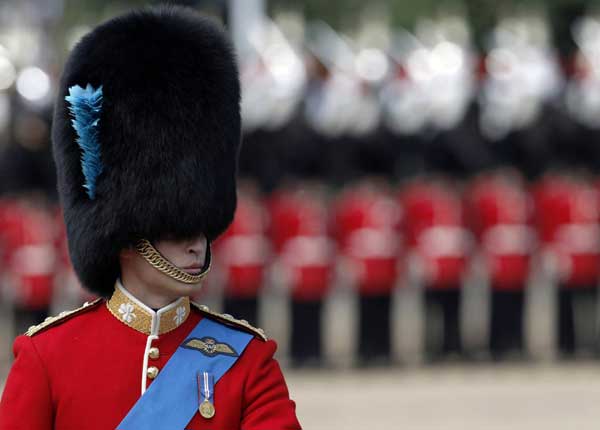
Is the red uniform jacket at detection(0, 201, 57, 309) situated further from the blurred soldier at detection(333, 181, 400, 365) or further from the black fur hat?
the black fur hat

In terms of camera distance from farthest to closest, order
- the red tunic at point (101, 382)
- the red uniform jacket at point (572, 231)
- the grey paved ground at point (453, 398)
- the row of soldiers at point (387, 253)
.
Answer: the red uniform jacket at point (572, 231), the row of soldiers at point (387, 253), the grey paved ground at point (453, 398), the red tunic at point (101, 382)

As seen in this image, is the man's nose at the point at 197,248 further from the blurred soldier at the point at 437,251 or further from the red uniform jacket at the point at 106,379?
the blurred soldier at the point at 437,251

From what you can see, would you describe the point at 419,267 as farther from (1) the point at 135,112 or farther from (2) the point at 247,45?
(1) the point at 135,112

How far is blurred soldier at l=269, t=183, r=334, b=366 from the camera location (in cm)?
1062

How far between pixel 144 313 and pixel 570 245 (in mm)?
7695

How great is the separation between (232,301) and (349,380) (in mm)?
1190

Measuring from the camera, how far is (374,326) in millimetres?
10875

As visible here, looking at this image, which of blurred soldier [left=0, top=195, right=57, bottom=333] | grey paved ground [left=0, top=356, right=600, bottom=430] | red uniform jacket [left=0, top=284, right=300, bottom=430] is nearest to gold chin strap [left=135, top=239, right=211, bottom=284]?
red uniform jacket [left=0, top=284, right=300, bottom=430]

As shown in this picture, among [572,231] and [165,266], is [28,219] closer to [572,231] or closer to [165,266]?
[572,231]

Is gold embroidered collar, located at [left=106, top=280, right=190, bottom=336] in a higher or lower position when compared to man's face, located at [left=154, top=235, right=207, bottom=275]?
lower

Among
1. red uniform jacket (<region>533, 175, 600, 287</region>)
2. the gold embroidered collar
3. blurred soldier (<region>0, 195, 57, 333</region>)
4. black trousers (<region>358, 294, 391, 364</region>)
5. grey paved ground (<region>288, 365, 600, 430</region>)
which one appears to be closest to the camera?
the gold embroidered collar

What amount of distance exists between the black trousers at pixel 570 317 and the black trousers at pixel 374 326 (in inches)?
43.1

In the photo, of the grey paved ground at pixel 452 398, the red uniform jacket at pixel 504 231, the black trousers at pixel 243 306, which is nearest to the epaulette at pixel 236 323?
the grey paved ground at pixel 452 398

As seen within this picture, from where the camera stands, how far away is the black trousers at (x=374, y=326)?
10.8m
